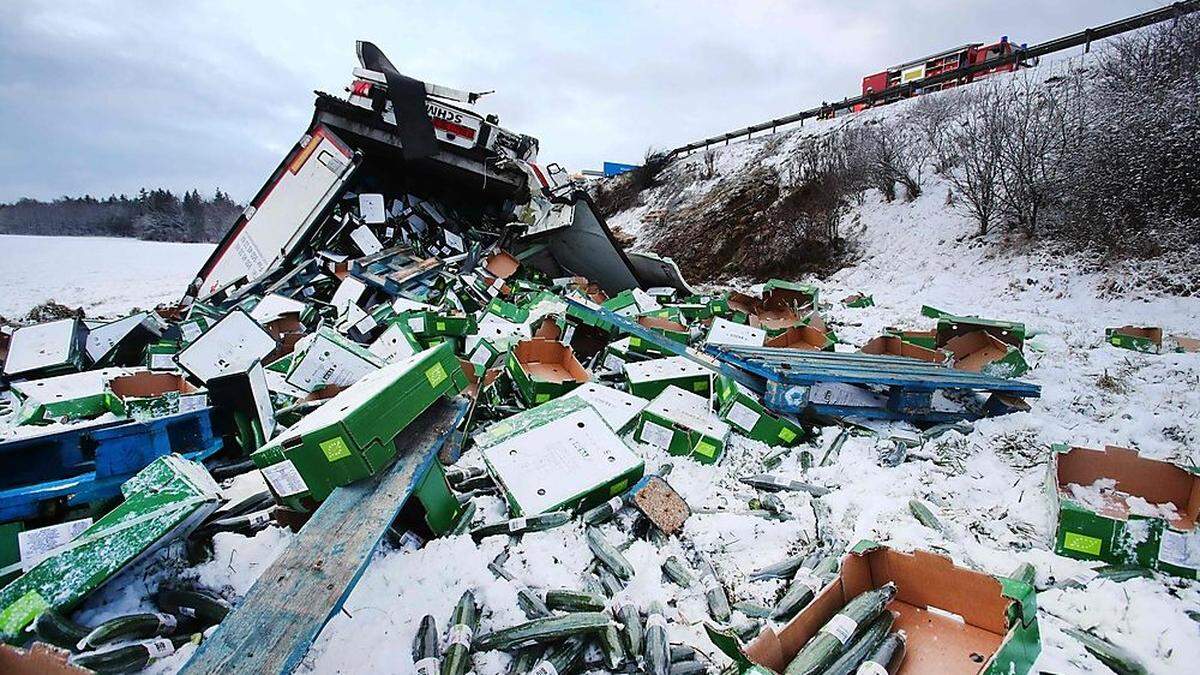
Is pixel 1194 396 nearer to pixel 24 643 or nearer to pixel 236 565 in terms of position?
pixel 236 565

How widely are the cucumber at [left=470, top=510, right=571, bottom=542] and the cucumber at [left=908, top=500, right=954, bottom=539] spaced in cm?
162

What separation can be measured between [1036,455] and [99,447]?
4.72 m

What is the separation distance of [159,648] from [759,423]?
2.97 metres

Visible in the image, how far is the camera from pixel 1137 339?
5.05 metres

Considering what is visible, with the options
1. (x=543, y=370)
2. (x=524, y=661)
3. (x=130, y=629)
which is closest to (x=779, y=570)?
(x=524, y=661)

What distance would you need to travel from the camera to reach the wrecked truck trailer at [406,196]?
22.0ft

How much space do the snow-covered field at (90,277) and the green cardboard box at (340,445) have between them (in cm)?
815

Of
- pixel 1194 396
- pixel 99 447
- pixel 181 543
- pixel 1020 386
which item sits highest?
pixel 99 447

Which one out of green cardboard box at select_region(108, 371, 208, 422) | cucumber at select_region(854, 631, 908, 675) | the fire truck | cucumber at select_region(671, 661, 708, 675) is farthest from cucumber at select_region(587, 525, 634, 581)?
the fire truck

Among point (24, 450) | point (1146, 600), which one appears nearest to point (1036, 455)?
point (1146, 600)

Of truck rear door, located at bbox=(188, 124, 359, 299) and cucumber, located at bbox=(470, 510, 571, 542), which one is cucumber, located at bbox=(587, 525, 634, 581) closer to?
cucumber, located at bbox=(470, 510, 571, 542)

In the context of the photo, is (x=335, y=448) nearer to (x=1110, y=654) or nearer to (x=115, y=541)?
(x=115, y=541)

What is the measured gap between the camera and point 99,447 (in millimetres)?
2439

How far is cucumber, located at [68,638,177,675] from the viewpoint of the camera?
1531 millimetres
